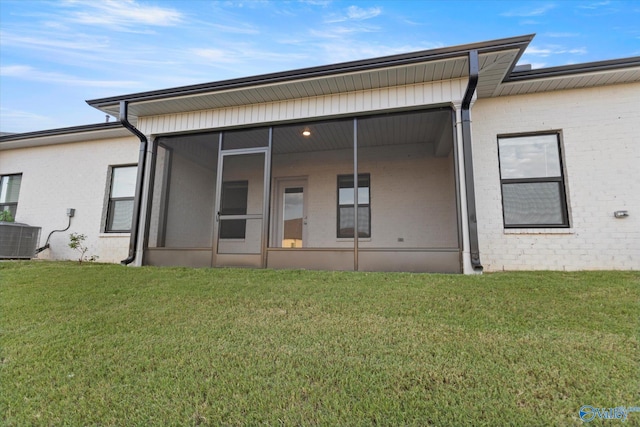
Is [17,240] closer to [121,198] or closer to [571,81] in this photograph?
[121,198]

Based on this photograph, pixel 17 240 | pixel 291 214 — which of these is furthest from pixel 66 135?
pixel 291 214

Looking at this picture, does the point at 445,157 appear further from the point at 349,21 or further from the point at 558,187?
the point at 349,21

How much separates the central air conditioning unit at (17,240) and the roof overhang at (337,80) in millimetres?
3429

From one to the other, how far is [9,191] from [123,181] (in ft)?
11.5

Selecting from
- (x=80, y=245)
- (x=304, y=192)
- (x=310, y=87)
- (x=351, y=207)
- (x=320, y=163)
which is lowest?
(x=80, y=245)

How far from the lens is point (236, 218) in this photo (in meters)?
5.71

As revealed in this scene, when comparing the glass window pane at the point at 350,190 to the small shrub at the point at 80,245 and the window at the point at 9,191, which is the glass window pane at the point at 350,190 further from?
the window at the point at 9,191

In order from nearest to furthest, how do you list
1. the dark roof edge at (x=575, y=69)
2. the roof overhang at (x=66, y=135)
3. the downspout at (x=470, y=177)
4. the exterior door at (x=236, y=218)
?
the downspout at (x=470, y=177) → the dark roof edge at (x=575, y=69) → the exterior door at (x=236, y=218) → the roof overhang at (x=66, y=135)

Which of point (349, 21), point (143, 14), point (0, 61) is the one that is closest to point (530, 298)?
point (349, 21)

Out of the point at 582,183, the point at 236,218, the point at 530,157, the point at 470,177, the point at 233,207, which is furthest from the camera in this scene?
the point at 233,207

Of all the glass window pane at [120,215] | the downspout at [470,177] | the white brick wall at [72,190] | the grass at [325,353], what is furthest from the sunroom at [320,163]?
the grass at [325,353]

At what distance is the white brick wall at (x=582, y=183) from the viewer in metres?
4.59

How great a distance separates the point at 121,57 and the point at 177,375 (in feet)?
29.4

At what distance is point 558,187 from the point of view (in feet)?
16.3
